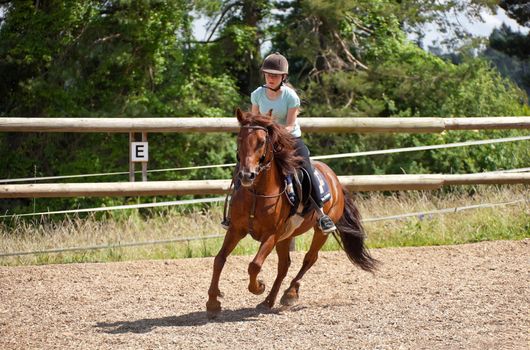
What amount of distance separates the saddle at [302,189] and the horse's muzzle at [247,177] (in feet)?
2.67

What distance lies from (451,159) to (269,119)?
13.2 m

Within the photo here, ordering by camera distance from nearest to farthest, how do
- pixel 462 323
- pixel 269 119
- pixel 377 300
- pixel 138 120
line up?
pixel 462 323
pixel 269 119
pixel 377 300
pixel 138 120

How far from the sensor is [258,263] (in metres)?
7.39

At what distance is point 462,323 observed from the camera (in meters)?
6.96

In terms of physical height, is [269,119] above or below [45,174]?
above

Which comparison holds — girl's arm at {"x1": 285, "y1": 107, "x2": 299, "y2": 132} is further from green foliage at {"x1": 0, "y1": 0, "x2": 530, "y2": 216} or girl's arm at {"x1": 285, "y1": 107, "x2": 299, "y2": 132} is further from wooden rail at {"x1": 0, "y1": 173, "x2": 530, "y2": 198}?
green foliage at {"x1": 0, "y1": 0, "x2": 530, "y2": 216}

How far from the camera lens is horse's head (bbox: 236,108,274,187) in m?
7.09

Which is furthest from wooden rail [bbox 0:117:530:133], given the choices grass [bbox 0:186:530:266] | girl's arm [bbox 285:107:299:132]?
girl's arm [bbox 285:107:299:132]

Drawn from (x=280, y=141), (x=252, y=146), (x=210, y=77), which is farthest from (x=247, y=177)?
(x=210, y=77)

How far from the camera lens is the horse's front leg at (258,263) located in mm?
7391

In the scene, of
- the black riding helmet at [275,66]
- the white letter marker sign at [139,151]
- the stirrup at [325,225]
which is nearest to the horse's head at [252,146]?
the black riding helmet at [275,66]

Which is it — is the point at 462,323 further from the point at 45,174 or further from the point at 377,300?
the point at 45,174

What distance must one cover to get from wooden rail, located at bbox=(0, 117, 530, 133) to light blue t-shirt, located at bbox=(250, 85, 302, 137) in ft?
7.12

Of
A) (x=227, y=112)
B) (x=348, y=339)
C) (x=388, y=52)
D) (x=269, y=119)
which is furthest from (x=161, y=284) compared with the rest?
(x=388, y=52)
